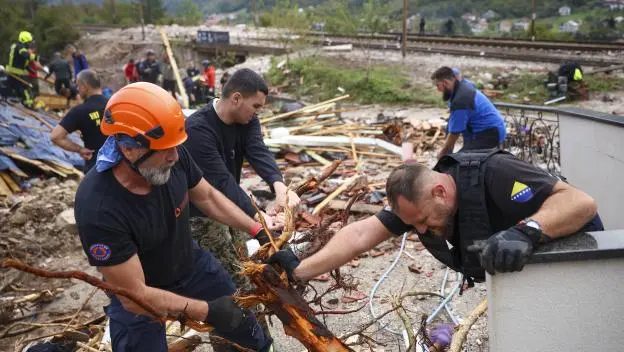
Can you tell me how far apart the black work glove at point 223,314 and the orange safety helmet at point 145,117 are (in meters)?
0.93

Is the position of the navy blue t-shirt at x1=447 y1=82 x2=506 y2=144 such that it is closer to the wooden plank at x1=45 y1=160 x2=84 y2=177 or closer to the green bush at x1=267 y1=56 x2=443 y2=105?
the wooden plank at x1=45 y1=160 x2=84 y2=177

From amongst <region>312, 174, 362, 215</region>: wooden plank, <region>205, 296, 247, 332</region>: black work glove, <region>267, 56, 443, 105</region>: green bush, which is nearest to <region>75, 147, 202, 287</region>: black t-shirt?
<region>205, 296, 247, 332</region>: black work glove

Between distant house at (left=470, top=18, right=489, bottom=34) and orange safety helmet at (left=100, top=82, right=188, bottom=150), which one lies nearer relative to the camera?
orange safety helmet at (left=100, top=82, right=188, bottom=150)

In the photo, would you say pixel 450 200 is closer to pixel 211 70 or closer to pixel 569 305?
pixel 569 305

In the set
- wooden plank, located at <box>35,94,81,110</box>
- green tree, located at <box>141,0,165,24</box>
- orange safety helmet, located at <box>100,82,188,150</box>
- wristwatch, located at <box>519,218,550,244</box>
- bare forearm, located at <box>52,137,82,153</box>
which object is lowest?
wooden plank, located at <box>35,94,81,110</box>

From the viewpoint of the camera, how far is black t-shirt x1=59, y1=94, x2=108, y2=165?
5797 mm

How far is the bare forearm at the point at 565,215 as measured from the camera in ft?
7.88

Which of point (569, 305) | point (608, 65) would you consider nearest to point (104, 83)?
point (608, 65)

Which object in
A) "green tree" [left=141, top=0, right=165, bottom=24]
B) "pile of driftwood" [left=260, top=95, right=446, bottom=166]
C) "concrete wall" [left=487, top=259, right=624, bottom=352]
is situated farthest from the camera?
"green tree" [left=141, top=0, right=165, bottom=24]

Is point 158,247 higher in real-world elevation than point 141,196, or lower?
lower

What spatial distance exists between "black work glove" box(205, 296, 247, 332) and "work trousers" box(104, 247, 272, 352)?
34cm

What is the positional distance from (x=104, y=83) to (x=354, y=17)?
40.0 ft

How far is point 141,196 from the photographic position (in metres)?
2.80

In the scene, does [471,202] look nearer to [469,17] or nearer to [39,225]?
[39,225]
